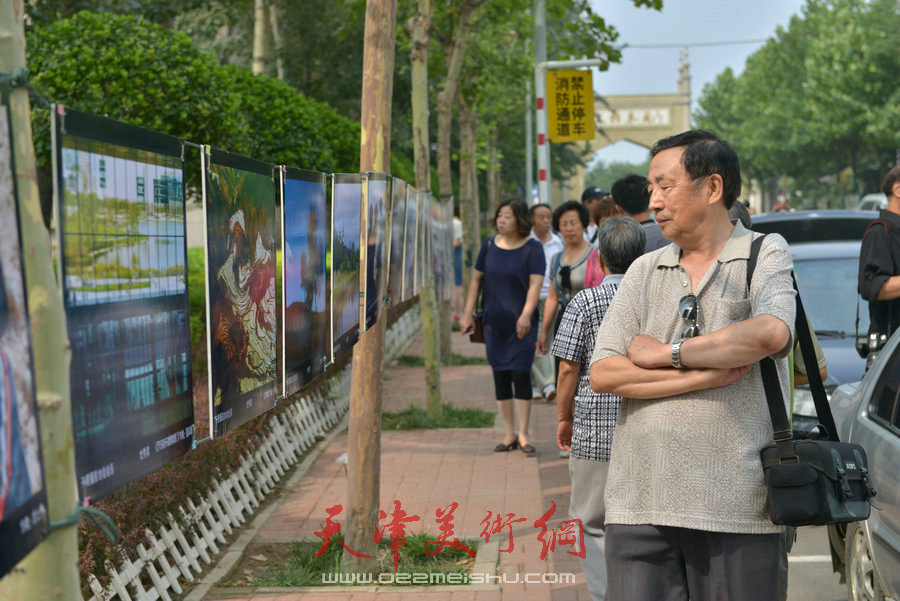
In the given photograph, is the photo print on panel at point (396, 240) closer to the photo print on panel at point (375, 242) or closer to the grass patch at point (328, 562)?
the photo print on panel at point (375, 242)

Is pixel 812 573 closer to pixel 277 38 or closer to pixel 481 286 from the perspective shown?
pixel 481 286

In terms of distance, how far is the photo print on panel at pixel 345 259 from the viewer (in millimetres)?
4750

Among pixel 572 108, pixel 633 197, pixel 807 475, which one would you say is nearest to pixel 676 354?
pixel 807 475

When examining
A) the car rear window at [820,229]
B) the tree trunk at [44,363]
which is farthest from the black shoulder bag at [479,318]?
the tree trunk at [44,363]

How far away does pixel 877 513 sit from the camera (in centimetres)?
418

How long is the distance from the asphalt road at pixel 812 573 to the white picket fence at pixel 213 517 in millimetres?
2936

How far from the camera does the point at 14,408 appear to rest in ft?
5.90

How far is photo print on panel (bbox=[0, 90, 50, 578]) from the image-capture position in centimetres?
178

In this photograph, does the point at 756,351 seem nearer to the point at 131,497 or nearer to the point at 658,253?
the point at 658,253

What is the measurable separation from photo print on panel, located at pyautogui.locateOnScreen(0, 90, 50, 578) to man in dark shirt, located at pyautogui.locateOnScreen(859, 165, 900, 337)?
5.07 metres

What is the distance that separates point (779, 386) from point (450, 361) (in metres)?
12.1

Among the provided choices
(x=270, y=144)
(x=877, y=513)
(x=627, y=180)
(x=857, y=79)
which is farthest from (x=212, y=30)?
(x=857, y=79)

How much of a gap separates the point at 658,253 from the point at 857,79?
44700mm

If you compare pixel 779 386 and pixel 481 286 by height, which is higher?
pixel 481 286
